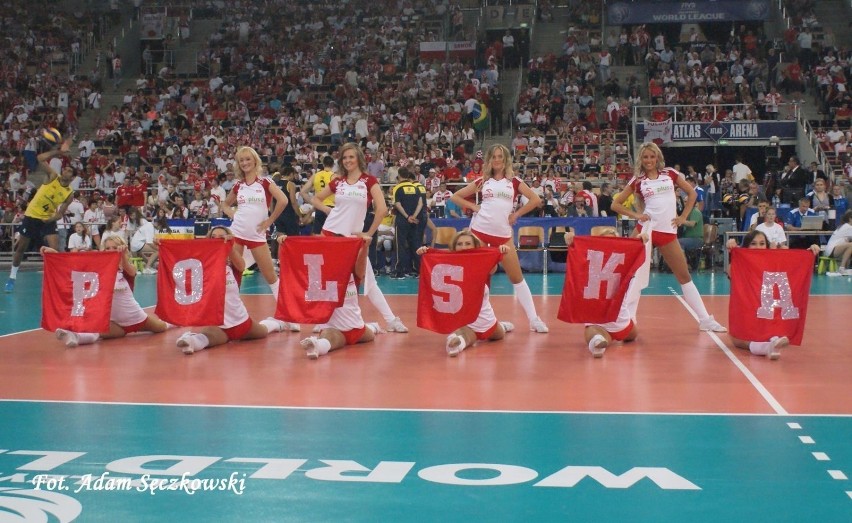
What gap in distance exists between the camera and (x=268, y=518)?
4.36 m

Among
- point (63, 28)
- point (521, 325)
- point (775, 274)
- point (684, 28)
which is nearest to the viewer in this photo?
point (775, 274)

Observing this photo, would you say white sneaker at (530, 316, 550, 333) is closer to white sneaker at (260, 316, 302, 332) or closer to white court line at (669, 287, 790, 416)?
white court line at (669, 287, 790, 416)

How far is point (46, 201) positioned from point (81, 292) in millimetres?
5938

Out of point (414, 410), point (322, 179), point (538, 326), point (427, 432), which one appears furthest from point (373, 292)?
point (322, 179)

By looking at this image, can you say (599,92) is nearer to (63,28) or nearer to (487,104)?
(487,104)

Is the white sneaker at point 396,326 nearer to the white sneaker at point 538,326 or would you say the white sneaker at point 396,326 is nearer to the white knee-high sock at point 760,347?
the white sneaker at point 538,326

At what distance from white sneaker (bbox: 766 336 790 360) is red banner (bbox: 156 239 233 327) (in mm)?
5207

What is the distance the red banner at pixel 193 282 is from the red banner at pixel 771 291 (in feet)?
16.3

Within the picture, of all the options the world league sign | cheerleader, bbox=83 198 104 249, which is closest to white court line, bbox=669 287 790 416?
cheerleader, bbox=83 198 104 249

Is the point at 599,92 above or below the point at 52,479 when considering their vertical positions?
above

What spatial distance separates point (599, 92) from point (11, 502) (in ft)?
91.4

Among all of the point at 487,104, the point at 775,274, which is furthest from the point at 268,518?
the point at 487,104

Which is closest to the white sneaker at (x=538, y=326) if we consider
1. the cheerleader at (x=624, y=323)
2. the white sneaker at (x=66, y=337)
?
the cheerleader at (x=624, y=323)

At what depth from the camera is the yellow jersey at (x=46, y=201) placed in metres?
14.9
